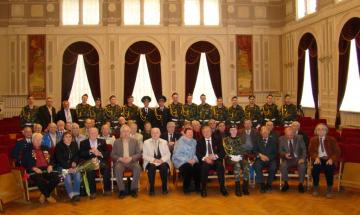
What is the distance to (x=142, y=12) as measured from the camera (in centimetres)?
1481

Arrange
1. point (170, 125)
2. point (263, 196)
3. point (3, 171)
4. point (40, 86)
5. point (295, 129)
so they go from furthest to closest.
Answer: point (40, 86), point (170, 125), point (295, 129), point (263, 196), point (3, 171)

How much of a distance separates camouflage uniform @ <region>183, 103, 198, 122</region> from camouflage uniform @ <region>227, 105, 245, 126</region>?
2.77ft

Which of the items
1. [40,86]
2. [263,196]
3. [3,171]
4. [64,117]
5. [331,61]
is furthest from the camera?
[40,86]

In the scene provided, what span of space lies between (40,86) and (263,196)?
34.5ft

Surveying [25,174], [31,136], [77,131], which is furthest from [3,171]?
[77,131]

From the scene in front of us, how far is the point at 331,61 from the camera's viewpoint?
11.7 meters

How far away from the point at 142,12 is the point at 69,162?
929 centimetres

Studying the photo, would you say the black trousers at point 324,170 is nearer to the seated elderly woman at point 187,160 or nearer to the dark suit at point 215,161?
the dark suit at point 215,161

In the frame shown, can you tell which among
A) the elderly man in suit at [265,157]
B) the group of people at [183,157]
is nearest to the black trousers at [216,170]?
the group of people at [183,157]

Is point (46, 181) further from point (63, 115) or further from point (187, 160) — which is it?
point (63, 115)

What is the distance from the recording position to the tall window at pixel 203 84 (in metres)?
15.0

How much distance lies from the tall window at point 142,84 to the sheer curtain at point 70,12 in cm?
284

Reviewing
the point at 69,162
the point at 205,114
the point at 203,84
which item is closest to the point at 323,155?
the point at 205,114

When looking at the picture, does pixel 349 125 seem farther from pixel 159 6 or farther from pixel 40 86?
pixel 40 86
